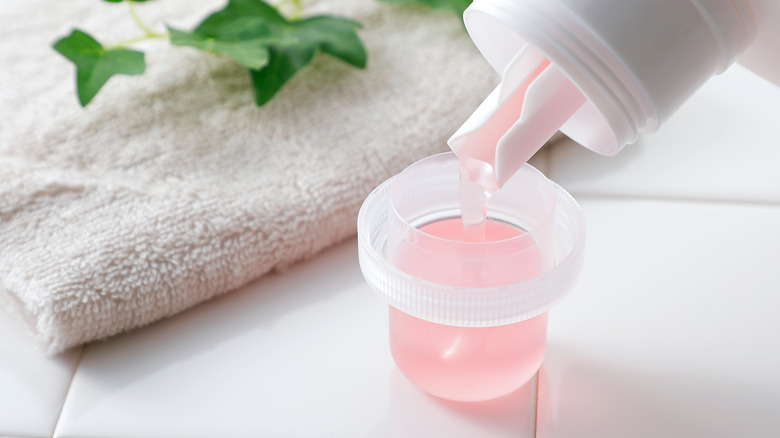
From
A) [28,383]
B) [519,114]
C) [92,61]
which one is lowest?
[28,383]

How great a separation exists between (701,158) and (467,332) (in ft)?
1.09

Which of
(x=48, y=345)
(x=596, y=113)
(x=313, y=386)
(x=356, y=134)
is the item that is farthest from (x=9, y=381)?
(x=596, y=113)

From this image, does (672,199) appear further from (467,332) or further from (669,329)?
(467,332)

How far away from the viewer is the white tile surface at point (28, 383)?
593 mm

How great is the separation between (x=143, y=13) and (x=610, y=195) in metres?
0.49

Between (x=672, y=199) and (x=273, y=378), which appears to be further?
(x=672, y=199)

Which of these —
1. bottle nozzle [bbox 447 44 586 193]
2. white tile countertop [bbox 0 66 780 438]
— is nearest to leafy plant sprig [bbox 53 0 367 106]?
white tile countertop [bbox 0 66 780 438]

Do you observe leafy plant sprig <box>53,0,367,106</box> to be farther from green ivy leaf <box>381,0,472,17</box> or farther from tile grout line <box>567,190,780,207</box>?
tile grout line <box>567,190,780,207</box>

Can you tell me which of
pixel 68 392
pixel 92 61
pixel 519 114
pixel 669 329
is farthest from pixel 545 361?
pixel 92 61

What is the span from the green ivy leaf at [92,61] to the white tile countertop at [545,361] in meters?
0.20

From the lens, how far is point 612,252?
0.70 m

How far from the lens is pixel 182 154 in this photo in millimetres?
731

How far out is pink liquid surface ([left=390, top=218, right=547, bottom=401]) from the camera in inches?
20.2

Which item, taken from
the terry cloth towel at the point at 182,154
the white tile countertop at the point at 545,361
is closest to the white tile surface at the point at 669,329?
the white tile countertop at the point at 545,361
